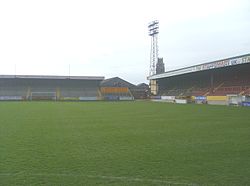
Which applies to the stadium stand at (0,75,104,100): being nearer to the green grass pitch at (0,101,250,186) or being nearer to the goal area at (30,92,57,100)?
the goal area at (30,92,57,100)

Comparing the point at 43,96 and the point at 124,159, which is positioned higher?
the point at 43,96

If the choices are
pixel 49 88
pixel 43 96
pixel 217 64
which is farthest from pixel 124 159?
pixel 49 88

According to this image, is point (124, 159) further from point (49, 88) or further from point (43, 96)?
point (49, 88)

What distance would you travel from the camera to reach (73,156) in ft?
29.2

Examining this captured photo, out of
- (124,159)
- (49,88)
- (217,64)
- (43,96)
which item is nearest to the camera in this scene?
(124,159)

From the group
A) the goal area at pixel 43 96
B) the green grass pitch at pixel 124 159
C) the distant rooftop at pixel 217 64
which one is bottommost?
the green grass pitch at pixel 124 159

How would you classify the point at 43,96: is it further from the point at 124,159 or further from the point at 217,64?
the point at 124,159

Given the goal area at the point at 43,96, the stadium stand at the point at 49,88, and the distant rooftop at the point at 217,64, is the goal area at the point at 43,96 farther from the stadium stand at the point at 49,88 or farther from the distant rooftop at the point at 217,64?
the distant rooftop at the point at 217,64

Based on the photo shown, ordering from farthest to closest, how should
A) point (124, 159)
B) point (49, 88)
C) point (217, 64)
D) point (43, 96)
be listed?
point (49, 88) → point (43, 96) → point (217, 64) → point (124, 159)

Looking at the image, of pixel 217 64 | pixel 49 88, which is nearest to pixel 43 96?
pixel 49 88

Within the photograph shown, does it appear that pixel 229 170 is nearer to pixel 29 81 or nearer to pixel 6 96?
pixel 6 96

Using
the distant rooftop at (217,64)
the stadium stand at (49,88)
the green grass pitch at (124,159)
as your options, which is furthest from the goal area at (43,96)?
the green grass pitch at (124,159)

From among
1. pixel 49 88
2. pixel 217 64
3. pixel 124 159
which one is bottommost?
pixel 124 159

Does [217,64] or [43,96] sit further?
[43,96]
